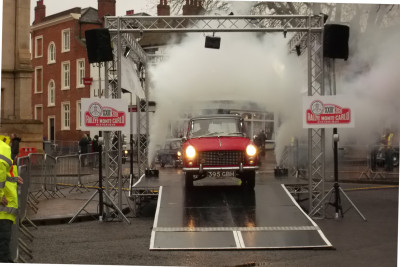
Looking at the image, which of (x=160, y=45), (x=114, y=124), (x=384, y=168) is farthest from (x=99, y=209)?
(x=384, y=168)

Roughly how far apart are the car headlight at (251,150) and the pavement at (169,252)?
1.09 m

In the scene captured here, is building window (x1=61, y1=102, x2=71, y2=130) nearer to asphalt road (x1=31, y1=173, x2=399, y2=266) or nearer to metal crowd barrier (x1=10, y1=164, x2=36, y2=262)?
asphalt road (x1=31, y1=173, x2=399, y2=266)

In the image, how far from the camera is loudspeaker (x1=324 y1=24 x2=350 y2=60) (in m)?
11.5

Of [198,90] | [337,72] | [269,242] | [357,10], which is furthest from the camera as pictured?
[198,90]

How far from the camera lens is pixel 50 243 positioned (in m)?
9.60

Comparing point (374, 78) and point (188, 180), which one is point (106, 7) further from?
point (374, 78)

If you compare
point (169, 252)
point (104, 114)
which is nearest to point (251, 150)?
point (104, 114)

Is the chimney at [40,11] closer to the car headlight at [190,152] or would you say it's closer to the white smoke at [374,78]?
the car headlight at [190,152]

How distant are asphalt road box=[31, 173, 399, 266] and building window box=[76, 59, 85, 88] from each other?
446 centimetres

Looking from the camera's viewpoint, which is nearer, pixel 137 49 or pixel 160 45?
pixel 137 49

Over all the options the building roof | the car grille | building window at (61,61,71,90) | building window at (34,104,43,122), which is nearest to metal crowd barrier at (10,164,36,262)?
the car grille

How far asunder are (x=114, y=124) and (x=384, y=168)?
10.1 metres

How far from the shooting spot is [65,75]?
1534cm

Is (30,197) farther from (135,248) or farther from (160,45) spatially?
(160,45)
